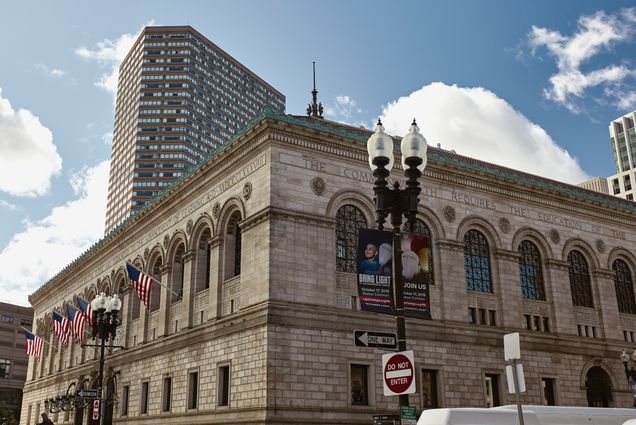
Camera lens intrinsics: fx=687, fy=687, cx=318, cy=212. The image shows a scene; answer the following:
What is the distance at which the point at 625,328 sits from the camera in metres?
42.0

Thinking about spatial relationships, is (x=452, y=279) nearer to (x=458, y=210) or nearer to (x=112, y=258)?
(x=458, y=210)

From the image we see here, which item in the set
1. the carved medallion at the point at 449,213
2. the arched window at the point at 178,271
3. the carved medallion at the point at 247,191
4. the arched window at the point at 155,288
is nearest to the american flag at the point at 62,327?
the arched window at the point at 155,288

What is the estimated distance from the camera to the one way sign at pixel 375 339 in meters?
14.6

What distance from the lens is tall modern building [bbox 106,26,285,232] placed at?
5413 inches

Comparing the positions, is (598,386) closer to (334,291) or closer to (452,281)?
(452,281)

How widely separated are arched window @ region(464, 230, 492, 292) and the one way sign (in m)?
22.5

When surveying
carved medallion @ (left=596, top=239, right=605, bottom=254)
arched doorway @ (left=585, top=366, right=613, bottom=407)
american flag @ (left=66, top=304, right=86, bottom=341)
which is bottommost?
arched doorway @ (left=585, top=366, right=613, bottom=407)

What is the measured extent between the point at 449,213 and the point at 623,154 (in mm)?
125406

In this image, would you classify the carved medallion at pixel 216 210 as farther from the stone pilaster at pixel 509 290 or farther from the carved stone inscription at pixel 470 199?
the stone pilaster at pixel 509 290

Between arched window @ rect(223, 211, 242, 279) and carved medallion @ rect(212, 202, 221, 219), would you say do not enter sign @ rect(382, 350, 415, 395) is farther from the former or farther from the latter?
carved medallion @ rect(212, 202, 221, 219)

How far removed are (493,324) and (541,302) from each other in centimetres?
404

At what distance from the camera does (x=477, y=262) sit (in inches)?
1475

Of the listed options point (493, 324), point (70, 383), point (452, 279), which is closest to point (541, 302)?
point (493, 324)

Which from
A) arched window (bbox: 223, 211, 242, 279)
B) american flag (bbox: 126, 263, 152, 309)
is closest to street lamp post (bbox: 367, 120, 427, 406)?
arched window (bbox: 223, 211, 242, 279)
